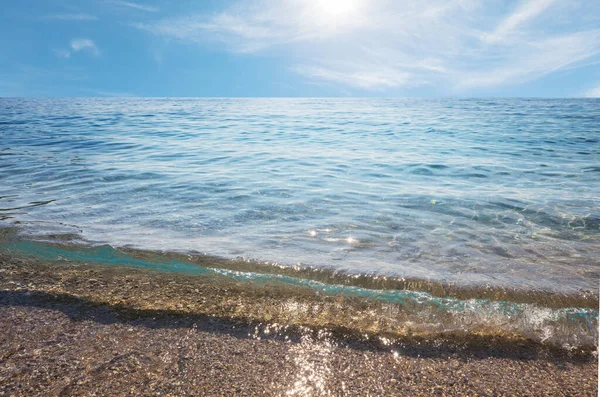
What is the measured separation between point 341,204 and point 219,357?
3.74 meters

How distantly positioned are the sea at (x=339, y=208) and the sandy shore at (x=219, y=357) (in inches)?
25.6

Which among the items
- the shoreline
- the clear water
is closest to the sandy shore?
the shoreline

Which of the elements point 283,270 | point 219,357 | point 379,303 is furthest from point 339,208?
point 219,357

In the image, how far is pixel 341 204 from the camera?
5.61 metres

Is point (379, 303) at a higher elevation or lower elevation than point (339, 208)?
lower

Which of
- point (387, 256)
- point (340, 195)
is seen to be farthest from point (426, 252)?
point (340, 195)

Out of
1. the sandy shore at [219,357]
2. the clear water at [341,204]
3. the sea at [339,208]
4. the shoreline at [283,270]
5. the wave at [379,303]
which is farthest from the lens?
the clear water at [341,204]

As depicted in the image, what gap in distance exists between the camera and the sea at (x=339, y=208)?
11.6 ft

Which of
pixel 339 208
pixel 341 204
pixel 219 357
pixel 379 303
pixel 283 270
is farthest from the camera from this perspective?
pixel 341 204

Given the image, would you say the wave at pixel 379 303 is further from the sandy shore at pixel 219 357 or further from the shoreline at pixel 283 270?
the sandy shore at pixel 219 357

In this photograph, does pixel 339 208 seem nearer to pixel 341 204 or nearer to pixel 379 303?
pixel 341 204

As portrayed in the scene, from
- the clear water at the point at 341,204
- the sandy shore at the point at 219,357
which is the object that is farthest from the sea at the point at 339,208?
the sandy shore at the point at 219,357

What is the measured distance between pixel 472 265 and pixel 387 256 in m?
0.80

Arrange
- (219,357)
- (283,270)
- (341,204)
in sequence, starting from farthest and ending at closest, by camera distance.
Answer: (341,204)
(283,270)
(219,357)
